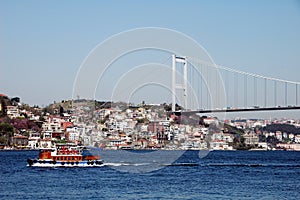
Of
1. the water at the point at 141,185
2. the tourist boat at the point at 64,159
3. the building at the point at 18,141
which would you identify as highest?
the building at the point at 18,141

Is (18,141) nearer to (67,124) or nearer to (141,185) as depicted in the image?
(67,124)

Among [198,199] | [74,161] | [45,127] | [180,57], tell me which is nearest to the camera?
[198,199]

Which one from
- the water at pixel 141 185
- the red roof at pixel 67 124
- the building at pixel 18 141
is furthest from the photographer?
the building at pixel 18 141

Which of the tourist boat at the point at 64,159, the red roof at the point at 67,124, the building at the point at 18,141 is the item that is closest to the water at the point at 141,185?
the tourist boat at the point at 64,159

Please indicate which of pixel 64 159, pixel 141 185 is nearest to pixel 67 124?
pixel 64 159

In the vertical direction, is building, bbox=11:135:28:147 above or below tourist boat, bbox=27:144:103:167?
above

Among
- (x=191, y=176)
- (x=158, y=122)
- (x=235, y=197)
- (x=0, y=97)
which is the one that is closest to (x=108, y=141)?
(x=158, y=122)

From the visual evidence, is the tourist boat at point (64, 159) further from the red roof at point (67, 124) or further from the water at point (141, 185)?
the red roof at point (67, 124)

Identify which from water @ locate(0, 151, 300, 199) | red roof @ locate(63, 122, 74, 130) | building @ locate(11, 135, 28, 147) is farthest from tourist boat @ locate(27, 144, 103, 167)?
building @ locate(11, 135, 28, 147)

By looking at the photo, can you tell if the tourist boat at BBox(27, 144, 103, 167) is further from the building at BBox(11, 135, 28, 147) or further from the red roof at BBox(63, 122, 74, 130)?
the building at BBox(11, 135, 28, 147)

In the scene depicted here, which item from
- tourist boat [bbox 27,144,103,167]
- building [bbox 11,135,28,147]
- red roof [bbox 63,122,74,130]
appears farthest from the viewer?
building [bbox 11,135,28,147]

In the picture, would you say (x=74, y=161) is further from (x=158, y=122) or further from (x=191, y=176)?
(x=158, y=122)
